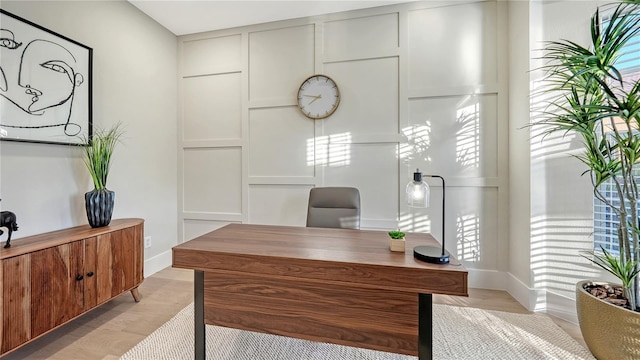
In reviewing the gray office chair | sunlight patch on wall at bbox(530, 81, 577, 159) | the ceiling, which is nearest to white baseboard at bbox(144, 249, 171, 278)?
the gray office chair

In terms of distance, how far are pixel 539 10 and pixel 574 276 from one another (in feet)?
6.87

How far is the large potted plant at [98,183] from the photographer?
1987mm

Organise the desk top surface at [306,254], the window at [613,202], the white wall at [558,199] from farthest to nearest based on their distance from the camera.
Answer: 1. the white wall at [558,199]
2. the window at [613,202]
3. the desk top surface at [306,254]

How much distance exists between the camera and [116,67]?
2.46 m

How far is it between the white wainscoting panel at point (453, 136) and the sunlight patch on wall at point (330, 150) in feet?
1.85

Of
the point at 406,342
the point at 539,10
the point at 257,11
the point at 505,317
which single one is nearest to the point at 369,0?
the point at 257,11

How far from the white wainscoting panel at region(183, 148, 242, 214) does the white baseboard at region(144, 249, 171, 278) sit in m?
0.56

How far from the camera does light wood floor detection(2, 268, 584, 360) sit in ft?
5.28

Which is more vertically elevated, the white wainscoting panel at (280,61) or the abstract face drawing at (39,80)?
the white wainscoting panel at (280,61)

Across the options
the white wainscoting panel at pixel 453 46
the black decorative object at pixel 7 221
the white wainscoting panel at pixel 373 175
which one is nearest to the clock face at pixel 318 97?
the white wainscoting panel at pixel 373 175

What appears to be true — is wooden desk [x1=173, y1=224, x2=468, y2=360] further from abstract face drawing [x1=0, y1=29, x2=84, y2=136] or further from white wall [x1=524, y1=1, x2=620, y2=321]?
abstract face drawing [x1=0, y1=29, x2=84, y2=136]

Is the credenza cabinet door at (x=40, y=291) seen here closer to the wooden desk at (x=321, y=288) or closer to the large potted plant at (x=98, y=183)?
the large potted plant at (x=98, y=183)

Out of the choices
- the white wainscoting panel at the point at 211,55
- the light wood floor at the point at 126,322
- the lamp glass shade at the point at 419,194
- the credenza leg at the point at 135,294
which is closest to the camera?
the lamp glass shade at the point at 419,194

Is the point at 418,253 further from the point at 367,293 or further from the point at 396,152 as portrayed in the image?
the point at 396,152
